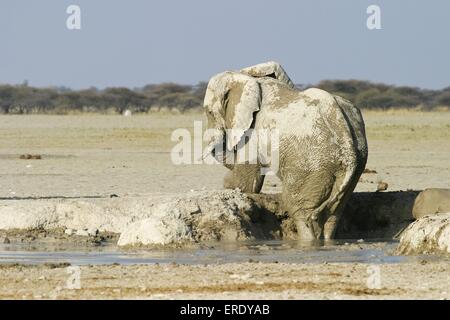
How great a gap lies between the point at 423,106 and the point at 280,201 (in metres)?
49.3

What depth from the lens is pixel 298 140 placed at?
16.3 metres

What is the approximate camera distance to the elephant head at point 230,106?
54.3 feet

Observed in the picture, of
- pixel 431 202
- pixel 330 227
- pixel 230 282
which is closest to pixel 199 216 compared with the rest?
pixel 330 227

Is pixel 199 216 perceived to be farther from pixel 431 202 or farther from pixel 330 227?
pixel 431 202

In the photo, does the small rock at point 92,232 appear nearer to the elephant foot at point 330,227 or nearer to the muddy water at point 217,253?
the muddy water at point 217,253

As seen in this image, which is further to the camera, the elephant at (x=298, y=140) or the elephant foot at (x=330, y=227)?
the elephant foot at (x=330, y=227)

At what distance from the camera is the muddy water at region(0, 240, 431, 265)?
559 inches

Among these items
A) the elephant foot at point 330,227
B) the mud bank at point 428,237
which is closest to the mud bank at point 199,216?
the elephant foot at point 330,227

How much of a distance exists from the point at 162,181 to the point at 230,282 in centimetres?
1149

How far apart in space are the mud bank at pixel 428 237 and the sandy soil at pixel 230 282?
2.91ft

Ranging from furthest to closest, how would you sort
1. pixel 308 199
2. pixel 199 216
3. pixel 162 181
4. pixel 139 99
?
pixel 139 99
pixel 162 181
pixel 308 199
pixel 199 216

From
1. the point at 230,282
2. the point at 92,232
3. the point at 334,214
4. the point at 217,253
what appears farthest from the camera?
the point at 92,232

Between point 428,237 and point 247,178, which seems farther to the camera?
Answer: point 247,178

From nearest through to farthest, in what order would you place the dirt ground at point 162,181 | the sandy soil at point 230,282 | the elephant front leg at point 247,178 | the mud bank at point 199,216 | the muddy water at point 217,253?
the sandy soil at point 230,282 < the dirt ground at point 162,181 < the muddy water at point 217,253 < the mud bank at point 199,216 < the elephant front leg at point 247,178
